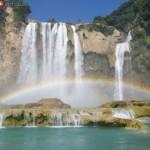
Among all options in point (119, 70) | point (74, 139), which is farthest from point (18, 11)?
point (74, 139)

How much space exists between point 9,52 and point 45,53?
5.07 metres

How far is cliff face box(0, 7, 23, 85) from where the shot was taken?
63.7m

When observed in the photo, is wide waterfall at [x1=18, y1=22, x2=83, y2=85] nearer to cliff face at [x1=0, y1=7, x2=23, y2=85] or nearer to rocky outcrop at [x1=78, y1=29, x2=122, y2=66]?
cliff face at [x1=0, y1=7, x2=23, y2=85]

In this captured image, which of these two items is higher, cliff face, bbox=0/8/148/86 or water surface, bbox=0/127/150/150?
cliff face, bbox=0/8/148/86

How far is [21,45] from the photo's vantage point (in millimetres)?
64750

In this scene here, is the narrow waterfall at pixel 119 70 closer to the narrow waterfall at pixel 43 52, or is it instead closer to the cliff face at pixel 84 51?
the cliff face at pixel 84 51

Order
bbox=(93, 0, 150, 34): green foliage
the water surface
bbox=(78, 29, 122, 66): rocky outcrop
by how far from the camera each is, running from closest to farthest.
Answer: the water surface < bbox=(78, 29, 122, 66): rocky outcrop < bbox=(93, 0, 150, 34): green foliage

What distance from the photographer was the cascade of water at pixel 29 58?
64750mm

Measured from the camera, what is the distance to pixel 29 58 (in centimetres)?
6519

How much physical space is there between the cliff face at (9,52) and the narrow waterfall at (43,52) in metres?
0.84

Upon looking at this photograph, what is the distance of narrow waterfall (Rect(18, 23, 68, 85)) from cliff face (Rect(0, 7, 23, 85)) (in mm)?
844

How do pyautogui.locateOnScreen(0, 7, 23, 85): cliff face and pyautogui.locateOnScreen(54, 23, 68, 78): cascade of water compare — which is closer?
pyautogui.locateOnScreen(0, 7, 23, 85): cliff face

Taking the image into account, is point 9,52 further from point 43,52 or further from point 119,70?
point 119,70

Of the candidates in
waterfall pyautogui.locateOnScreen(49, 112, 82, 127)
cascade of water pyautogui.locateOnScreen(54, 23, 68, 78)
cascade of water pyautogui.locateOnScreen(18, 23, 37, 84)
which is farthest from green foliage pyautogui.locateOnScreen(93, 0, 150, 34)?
waterfall pyautogui.locateOnScreen(49, 112, 82, 127)
